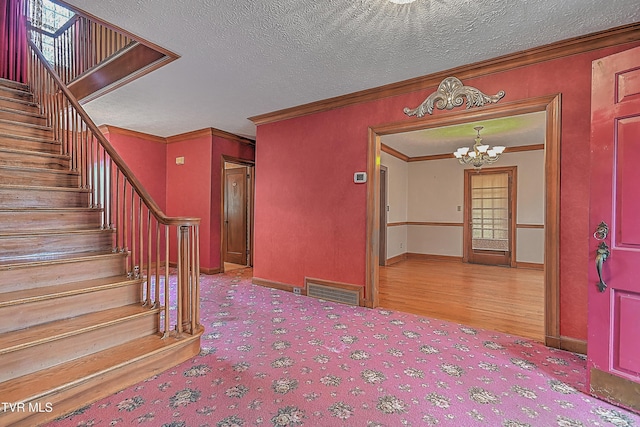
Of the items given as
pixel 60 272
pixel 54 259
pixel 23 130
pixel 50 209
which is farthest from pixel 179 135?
pixel 60 272

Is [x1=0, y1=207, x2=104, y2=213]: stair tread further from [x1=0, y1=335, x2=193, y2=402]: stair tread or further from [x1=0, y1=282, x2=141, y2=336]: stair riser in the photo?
[x1=0, y1=335, x2=193, y2=402]: stair tread

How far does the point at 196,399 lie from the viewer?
1.81m

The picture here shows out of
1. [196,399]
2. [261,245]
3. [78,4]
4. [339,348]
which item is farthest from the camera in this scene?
[261,245]

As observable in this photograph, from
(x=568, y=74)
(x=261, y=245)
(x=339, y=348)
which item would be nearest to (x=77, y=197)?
(x=261, y=245)

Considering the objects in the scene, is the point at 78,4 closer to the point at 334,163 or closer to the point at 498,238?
the point at 334,163

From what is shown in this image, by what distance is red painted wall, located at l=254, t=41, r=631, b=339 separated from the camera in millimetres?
2492

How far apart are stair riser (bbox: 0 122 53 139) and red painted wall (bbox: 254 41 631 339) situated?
8.27 ft

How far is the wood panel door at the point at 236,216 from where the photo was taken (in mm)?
6328

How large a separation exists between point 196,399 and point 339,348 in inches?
45.0

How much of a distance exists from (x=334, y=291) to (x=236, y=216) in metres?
3.41

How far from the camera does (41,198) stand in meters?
2.82

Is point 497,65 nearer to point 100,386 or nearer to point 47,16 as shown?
point 100,386

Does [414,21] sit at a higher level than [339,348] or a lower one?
higher

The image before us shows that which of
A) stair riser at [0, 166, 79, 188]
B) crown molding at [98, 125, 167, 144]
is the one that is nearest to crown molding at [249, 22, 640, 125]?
stair riser at [0, 166, 79, 188]
